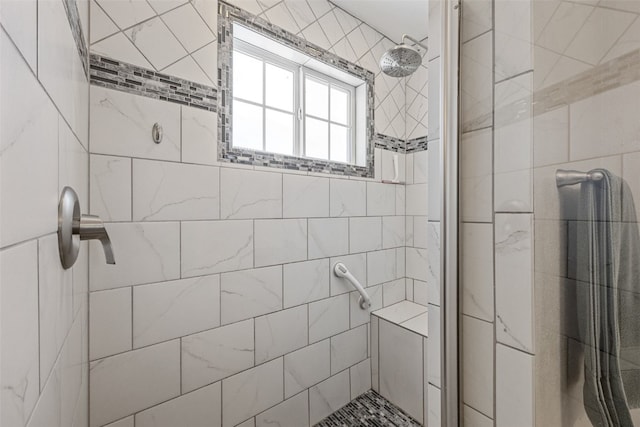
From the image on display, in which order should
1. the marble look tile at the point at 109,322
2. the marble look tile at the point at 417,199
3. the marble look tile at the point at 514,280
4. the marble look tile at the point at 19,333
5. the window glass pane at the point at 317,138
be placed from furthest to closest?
the marble look tile at the point at 417,199, the window glass pane at the point at 317,138, the marble look tile at the point at 109,322, the marble look tile at the point at 514,280, the marble look tile at the point at 19,333

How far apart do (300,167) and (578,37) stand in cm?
116

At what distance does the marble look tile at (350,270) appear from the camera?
5.28 feet

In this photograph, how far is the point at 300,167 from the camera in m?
1.49

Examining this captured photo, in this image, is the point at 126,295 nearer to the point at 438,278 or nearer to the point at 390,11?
the point at 438,278

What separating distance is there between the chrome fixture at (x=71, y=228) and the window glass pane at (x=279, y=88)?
1.18 metres

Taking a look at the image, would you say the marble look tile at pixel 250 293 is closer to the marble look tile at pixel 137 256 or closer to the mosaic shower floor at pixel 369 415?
the marble look tile at pixel 137 256

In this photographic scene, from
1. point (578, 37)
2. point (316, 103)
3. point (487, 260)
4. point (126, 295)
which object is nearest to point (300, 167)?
point (316, 103)

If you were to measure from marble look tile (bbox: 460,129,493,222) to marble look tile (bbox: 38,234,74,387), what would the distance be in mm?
771

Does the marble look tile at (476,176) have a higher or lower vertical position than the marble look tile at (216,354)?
higher

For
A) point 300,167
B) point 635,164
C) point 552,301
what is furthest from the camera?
point 300,167

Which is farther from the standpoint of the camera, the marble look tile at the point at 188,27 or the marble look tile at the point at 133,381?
the marble look tile at the point at 188,27

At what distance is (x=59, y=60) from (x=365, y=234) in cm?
155

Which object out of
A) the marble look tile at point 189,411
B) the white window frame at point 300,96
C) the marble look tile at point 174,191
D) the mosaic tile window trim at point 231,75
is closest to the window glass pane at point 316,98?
the white window frame at point 300,96

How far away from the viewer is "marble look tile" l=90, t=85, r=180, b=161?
3.10ft
